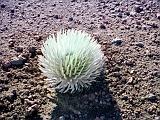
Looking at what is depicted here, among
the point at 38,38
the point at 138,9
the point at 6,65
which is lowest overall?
the point at 6,65

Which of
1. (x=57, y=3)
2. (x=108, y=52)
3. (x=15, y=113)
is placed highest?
(x=57, y=3)

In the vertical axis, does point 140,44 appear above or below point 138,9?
below

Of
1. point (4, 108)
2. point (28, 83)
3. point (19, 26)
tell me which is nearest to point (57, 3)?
point (19, 26)

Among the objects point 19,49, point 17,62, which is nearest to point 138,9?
point 19,49

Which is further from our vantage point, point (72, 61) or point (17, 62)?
point (17, 62)

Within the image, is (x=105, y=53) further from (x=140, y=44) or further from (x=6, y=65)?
(x=6, y=65)

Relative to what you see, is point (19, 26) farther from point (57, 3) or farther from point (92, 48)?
point (92, 48)

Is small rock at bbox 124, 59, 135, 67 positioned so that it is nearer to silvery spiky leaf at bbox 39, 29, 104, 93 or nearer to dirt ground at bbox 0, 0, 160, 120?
dirt ground at bbox 0, 0, 160, 120
